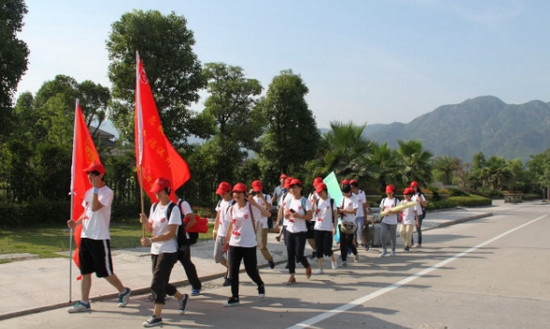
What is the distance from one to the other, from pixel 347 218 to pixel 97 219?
19.7 feet

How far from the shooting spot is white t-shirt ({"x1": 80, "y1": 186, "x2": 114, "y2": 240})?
6.47 m

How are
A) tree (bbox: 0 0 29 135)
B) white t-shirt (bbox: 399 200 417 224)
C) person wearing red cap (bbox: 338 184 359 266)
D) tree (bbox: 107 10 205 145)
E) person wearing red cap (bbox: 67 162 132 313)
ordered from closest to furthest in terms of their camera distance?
person wearing red cap (bbox: 67 162 132 313), person wearing red cap (bbox: 338 184 359 266), white t-shirt (bbox: 399 200 417 224), tree (bbox: 0 0 29 135), tree (bbox: 107 10 205 145)

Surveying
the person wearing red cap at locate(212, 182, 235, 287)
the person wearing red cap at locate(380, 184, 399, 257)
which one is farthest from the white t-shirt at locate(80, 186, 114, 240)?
the person wearing red cap at locate(380, 184, 399, 257)

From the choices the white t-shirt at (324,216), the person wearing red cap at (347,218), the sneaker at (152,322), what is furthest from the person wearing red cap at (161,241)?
the person wearing red cap at (347,218)

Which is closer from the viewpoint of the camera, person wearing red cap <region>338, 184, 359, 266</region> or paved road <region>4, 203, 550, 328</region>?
paved road <region>4, 203, 550, 328</region>

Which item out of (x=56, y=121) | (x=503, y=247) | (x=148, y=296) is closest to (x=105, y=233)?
(x=148, y=296)

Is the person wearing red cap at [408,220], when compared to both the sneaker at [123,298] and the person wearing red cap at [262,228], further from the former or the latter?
the sneaker at [123,298]

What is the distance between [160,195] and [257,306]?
2.12m

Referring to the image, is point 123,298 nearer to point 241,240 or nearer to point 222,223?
point 241,240

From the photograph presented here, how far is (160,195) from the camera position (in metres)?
6.17

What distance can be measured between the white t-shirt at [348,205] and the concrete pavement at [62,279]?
1.72 meters

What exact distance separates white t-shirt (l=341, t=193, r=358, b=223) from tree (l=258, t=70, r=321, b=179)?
11.2 meters

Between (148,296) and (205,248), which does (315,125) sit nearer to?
(205,248)

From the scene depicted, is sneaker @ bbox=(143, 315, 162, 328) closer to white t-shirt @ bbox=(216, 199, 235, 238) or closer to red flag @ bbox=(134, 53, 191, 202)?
red flag @ bbox=(134, 53, 191, 202)
